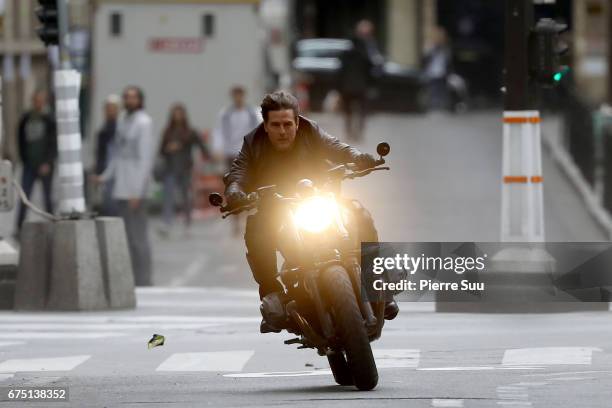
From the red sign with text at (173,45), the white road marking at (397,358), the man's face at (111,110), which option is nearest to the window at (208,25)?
the red sign with text at (173,45)

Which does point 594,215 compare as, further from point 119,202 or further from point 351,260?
point 351,260

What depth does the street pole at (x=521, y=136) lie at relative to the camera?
664 inches

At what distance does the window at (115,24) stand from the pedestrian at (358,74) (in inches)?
216

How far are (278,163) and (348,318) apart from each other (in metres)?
1.07

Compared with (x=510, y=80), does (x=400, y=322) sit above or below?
below

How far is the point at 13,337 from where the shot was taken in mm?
15258

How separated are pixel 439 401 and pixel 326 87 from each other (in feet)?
115

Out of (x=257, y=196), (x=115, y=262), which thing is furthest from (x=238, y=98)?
(x=257, y=196)

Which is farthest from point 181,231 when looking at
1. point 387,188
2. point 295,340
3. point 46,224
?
point 295,340

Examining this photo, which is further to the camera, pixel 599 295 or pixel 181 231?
pixel 181 231

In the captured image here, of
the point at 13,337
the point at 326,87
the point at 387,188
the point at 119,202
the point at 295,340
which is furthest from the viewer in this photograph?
the point at 326,87

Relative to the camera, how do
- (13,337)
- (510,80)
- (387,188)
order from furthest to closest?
(387,188)
(510,80)
(13,337)

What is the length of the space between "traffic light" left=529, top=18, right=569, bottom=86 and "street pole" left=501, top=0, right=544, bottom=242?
50mm

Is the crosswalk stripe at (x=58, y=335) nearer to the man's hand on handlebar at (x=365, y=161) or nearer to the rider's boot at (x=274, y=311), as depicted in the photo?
the rider's boot at (x=274, y=311)
